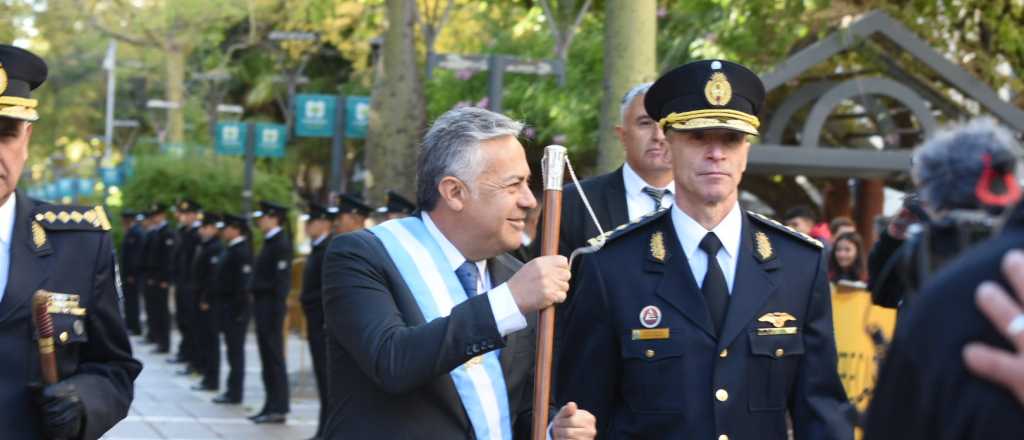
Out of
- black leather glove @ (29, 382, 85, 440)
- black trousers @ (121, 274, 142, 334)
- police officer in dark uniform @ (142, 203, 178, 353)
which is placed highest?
black leather glove @ (29, 382, 85, 440)

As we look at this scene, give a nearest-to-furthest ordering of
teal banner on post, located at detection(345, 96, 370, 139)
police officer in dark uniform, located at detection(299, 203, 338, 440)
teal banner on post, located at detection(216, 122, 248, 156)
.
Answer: police officer in dark uniform, located at detection(299, 203, 338, 440) → teal banner on post, located at detection(345, 96, 370, 139) → teal banner on post, located at detection(216, 122, 248, 156)

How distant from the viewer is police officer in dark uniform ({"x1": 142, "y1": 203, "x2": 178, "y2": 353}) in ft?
80.1

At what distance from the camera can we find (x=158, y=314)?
24625mm

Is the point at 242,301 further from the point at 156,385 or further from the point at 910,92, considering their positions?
the point at 910,92

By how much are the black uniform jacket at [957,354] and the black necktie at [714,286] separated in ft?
6.90

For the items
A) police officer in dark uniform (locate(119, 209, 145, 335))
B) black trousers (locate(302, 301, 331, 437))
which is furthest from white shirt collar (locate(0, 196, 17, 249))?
police officer in dark uniform (locate(119, 209, 145, 335))

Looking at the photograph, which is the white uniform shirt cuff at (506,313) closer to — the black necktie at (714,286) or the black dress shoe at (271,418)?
the black necktie at (714,286)

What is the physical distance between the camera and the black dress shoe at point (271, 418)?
1502 cm

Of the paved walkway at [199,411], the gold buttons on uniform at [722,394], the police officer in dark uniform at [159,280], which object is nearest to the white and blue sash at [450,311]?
the gold buttons on uniform at [722,394]

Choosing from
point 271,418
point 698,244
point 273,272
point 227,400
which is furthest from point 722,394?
point 227,400

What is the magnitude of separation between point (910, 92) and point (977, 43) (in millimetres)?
3371

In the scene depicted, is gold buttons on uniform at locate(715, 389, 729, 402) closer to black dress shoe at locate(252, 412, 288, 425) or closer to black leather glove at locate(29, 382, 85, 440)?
black leather glove at locate(29, 382, 85, 440)

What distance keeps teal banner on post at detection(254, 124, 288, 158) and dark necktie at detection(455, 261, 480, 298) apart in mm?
29417

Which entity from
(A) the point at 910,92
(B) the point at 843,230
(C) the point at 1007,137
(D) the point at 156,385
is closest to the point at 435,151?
(C) the point at 1007,137
